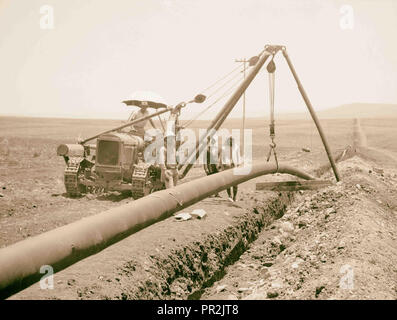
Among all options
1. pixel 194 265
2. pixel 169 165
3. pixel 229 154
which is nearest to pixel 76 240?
pixel 194 265

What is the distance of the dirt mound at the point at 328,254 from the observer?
491 cm

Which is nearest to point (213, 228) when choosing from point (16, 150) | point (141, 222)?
point (141, 222)

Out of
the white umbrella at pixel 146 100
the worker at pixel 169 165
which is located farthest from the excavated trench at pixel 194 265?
the white umbrella at pixel 146 100

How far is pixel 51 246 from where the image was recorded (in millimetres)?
3066

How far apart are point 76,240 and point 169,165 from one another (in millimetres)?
7496

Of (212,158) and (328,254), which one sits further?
(212,158)

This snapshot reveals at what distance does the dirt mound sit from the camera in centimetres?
491

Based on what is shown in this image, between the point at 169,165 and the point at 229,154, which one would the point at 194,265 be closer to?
the point at 169,165

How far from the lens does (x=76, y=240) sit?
3.29m

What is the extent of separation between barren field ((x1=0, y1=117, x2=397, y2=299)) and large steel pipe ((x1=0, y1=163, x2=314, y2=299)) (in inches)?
45.9

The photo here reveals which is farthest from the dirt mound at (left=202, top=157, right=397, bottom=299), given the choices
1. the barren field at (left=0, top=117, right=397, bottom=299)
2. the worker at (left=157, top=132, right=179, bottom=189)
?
the worker at (left=157, top=132, right=179, bottom=189)

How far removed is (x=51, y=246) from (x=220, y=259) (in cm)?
499

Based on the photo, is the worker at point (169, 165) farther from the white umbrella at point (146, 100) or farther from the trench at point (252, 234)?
the trench at point (252, 234)

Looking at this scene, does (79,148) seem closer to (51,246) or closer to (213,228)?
(213,228)
